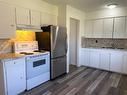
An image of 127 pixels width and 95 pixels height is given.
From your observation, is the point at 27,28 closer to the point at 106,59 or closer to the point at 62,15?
the point at 62,15

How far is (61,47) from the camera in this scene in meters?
3.76

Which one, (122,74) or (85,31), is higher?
(85,31)

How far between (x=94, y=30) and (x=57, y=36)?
7.15 ft

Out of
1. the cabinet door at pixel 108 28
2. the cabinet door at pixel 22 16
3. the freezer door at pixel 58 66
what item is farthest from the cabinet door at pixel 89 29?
the cabinet door at pixel 22 16

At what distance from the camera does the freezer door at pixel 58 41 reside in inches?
134

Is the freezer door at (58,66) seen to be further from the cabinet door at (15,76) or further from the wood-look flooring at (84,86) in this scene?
the cabinet door at (15,76)

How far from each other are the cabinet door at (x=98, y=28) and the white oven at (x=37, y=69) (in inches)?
104

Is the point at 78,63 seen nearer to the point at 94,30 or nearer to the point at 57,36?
the point at 94,30

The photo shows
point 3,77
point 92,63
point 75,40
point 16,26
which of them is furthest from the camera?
point 75,40

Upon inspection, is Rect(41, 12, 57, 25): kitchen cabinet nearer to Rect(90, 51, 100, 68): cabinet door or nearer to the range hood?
the range hood

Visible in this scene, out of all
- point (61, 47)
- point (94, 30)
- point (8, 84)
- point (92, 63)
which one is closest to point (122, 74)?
point (92, 63)

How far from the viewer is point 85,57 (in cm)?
503

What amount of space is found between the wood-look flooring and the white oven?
0.55ft

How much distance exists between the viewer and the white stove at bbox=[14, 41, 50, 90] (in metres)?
2.87
